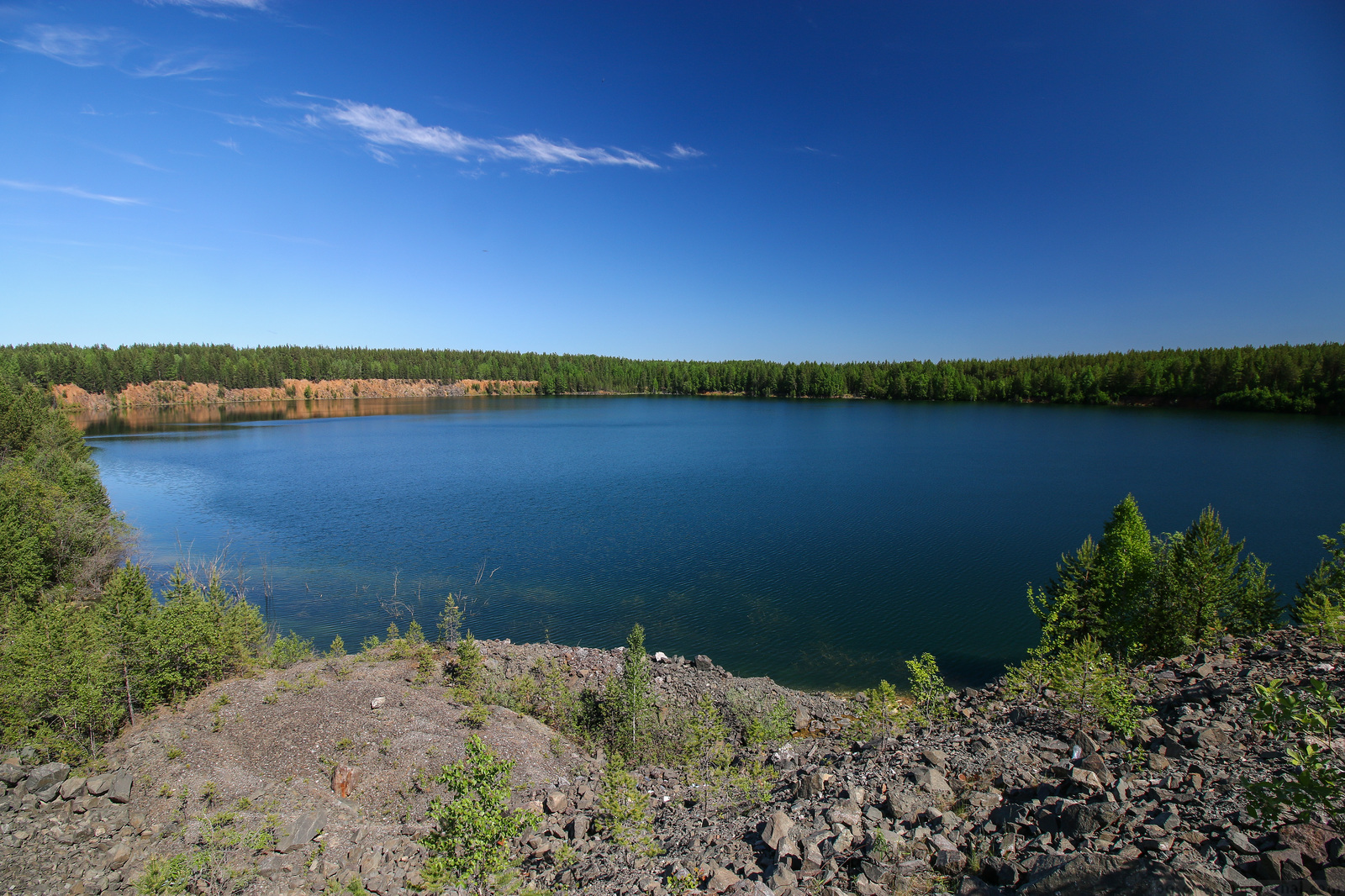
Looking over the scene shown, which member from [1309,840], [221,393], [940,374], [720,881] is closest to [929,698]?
[1309,840]

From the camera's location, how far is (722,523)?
124 feet

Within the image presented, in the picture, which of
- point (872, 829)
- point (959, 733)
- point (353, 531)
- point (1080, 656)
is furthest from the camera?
point (353, 531)

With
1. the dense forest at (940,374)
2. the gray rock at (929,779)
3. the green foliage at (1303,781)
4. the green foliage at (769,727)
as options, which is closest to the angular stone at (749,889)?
the gray rock at (929,779)

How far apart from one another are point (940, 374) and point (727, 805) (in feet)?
529

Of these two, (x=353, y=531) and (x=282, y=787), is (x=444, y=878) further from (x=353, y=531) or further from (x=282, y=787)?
(x=353, y=531)

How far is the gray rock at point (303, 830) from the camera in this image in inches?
348

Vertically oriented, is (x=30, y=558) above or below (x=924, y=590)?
above

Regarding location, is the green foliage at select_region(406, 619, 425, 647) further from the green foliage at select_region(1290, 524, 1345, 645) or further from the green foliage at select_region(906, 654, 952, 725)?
the green foliage at select_region(1290, 524, 1345, 645)

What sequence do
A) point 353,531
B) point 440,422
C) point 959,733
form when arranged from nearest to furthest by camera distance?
point 959,733
point 353,531
point 440,422

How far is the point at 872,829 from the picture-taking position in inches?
336

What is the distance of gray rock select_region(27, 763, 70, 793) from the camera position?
9086 millimetres

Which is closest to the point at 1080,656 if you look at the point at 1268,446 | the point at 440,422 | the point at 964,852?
the point at 964,852

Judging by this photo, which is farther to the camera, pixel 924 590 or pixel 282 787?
pixel 924 590

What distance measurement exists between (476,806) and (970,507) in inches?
1613
